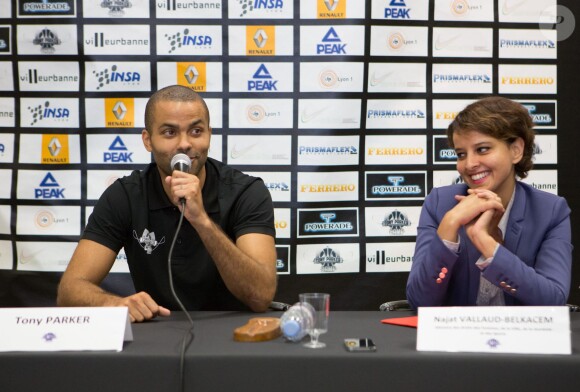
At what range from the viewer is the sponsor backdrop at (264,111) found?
3.19m

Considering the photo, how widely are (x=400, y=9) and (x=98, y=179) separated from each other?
1.81 m

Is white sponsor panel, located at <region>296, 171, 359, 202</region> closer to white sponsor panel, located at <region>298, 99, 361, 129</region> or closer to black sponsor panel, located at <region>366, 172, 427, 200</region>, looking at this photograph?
black sponsor panel, located at <region>366, 172, 427, 200</region>

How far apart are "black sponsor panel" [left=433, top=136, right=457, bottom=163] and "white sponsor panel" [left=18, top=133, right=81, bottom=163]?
73.1 inches

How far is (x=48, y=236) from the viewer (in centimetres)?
319

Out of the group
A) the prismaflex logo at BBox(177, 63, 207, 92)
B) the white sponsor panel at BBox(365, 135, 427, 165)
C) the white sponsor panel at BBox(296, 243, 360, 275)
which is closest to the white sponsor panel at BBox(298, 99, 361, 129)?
the white sponsor panel at BBox(365, 135, 427, 165)

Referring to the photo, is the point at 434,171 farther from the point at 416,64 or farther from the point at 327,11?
the point at 327,11

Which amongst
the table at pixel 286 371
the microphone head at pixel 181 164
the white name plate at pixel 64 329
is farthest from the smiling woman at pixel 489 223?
the white name plate at pixel 64 329

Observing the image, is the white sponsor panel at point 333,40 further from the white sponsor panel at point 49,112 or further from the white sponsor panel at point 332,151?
the white sponsor panel at point 49,112

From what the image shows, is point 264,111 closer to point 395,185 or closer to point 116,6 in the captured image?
point 395,185

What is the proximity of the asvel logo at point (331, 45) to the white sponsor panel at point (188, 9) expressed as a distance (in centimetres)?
55

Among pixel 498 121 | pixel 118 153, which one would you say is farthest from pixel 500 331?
pixel 118 153

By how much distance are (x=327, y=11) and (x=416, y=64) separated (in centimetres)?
54

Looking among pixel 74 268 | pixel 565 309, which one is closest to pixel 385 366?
pixel 565 309

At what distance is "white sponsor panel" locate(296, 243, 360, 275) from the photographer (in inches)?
126
